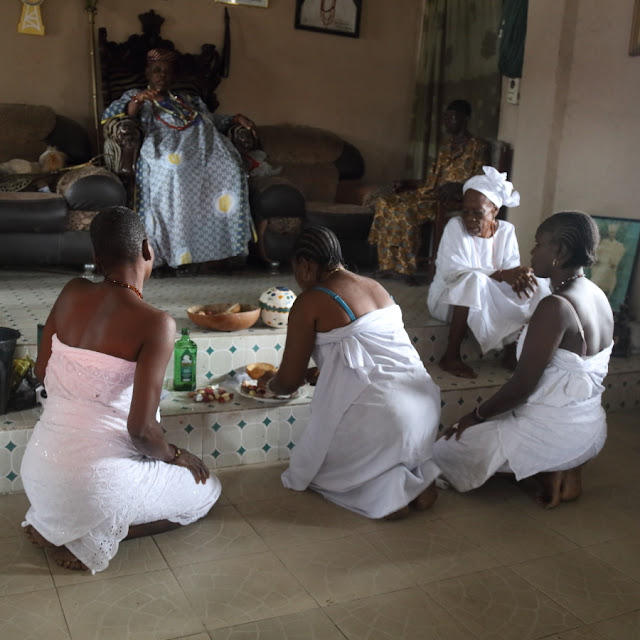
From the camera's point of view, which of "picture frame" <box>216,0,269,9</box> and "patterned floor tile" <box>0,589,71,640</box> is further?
"picture frame" <box>216,0,269,9</box>

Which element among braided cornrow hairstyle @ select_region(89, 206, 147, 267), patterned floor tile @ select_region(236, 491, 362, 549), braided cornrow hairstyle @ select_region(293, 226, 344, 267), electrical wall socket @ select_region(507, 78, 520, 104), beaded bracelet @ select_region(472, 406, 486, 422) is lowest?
patterned floor tile @ select_region(236, 491, 362, 549)

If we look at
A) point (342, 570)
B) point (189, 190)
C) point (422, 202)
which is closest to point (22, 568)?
point (342, 570)

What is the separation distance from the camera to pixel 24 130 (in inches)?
185

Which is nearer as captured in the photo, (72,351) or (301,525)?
(72,351)

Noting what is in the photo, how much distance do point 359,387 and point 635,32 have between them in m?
2.69

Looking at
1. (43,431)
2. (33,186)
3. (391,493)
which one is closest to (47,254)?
(33,186)

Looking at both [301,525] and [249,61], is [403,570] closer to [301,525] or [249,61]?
[301,525]

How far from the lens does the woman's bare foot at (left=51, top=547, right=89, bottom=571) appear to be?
1.94 meters

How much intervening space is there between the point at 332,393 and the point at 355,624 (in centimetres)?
80

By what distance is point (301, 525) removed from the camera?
2.26 m

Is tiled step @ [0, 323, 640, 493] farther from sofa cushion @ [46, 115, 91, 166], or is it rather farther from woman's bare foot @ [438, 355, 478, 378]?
sofa cushion @ [46, 115, 91, 166]

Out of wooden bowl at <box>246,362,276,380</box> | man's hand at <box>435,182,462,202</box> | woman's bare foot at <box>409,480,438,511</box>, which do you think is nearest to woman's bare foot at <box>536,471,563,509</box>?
woman's bare foot at <box>409,480,438,511</box>

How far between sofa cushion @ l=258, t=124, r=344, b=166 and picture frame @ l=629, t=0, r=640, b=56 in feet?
7.52

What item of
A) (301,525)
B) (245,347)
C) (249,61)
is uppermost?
(249,61)
